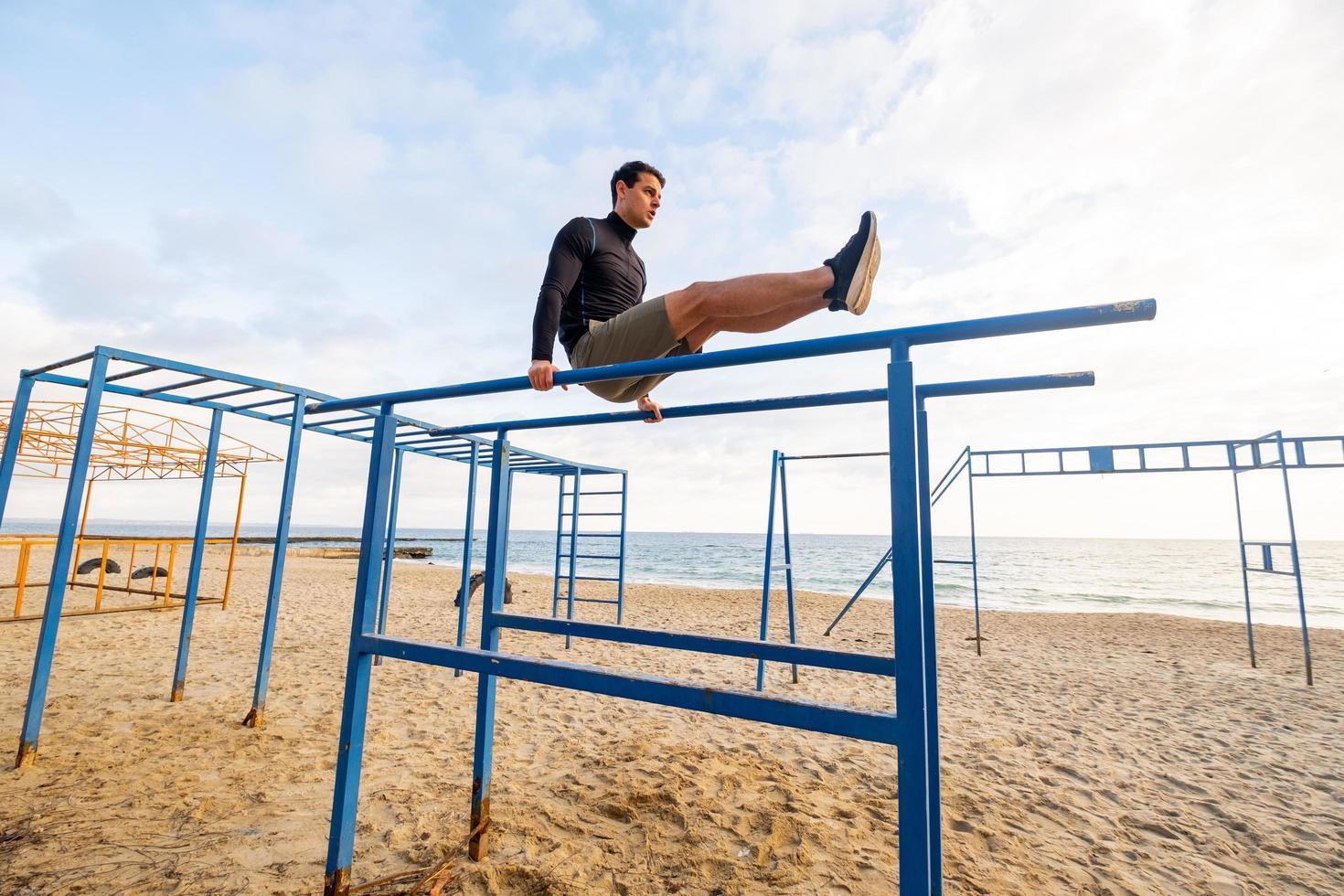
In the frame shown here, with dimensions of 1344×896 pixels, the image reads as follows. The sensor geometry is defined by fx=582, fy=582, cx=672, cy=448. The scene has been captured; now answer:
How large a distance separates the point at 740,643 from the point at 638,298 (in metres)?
1.47

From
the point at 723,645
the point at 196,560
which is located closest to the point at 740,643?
the point at 723,645

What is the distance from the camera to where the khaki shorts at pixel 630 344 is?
204 centimetres

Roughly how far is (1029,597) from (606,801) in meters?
19.8

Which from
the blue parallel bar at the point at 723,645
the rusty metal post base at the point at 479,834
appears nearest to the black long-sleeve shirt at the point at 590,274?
the blue parallel bar at the point at 723,645

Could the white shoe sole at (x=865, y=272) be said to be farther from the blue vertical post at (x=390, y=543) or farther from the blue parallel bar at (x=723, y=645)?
the blue vertical post at (x=390, y=543)

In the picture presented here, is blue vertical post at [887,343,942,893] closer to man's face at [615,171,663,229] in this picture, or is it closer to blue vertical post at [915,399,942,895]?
blue vertical post at [915,399,942,895]

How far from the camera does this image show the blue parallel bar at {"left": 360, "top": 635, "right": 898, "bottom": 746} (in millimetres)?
1147

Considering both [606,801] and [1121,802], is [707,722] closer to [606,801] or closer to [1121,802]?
[606,801]

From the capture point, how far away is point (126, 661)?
5016mm

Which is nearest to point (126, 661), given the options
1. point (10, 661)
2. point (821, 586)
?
point (10, 661)

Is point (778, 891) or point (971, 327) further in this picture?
point (778, 891)

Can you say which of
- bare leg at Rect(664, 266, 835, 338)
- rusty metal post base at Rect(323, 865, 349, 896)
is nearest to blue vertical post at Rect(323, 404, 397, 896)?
rusty metal post base at Rect(323, 865, 349, 896)

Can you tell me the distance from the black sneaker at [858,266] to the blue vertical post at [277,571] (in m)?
3.40

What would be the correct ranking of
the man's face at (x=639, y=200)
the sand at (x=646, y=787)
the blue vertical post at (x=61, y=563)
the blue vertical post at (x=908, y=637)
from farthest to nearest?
the blue vertical post at (x=61, y=563) < the man's face at (x=639, y=200) < the sand at (x=646, y=787) < the blue vertical post at (x=908, y=637)
